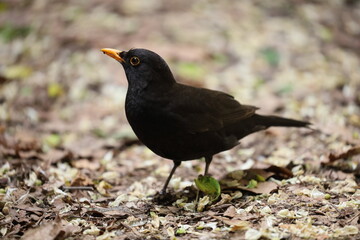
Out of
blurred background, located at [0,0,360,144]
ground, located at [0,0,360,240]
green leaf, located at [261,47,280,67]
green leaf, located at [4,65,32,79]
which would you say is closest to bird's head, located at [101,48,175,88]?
ground, located at [0,0,360,240]

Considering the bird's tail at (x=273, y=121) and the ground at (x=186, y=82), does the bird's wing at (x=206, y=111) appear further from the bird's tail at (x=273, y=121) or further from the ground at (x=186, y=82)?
the ground at (x=186, y=82)

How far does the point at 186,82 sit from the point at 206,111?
9.55ft

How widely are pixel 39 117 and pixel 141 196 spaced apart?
3.02 m

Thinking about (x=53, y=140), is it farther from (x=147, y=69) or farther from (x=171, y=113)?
(x=171, y=113)

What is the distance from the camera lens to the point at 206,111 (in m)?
4.52

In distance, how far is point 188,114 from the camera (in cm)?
432

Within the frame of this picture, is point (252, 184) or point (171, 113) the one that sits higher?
point (171, 113)

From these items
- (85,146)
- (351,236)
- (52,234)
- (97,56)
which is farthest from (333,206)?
(97,56)

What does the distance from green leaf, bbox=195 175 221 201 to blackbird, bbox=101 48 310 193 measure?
29cm

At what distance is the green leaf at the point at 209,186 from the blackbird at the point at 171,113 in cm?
29

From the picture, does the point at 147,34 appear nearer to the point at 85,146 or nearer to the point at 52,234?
the point at 85,146

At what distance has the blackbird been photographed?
13.7 ft

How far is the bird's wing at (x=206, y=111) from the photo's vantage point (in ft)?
14.0

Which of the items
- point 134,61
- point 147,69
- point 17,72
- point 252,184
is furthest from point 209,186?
point 17,72
